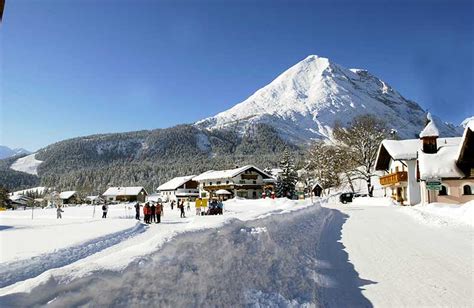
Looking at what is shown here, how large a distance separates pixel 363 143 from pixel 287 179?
20922mm

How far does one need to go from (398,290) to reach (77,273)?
659 cm

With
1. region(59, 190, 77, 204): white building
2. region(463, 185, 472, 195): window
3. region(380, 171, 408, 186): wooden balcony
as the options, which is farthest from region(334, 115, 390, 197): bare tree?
region(59, 190, 77, 204): white building

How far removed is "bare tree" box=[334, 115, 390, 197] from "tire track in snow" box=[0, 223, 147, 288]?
39.7 metres

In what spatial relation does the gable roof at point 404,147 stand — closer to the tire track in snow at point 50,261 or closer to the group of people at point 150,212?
the group of people at point 150,212

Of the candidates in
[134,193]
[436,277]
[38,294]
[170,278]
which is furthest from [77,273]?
[134,193]

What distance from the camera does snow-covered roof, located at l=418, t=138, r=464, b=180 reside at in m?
33.2

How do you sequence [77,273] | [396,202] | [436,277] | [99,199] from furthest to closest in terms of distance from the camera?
[99,199]
[396,202]
[436,277]
[77,273]

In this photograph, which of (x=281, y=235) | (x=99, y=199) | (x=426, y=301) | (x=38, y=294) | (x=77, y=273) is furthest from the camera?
(x=99, y=199)

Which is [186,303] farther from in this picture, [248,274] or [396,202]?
[396,202]

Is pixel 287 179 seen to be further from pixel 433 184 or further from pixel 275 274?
pixel 275 274

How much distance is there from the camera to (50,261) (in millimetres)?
12977

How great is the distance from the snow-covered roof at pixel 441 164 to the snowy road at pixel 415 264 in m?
16.8

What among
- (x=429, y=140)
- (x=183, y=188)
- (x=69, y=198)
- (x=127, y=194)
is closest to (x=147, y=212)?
(x=429, y=140)

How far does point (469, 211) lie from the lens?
2086cm
